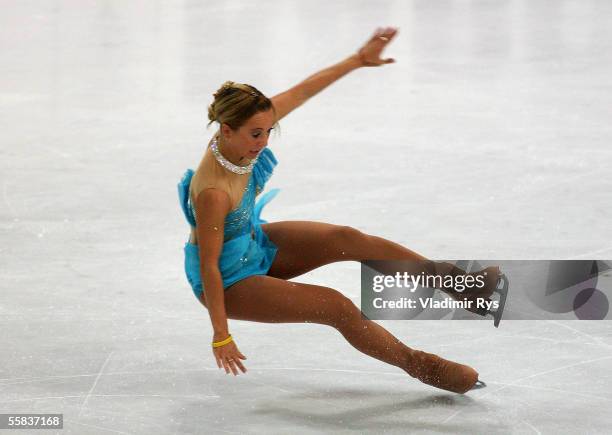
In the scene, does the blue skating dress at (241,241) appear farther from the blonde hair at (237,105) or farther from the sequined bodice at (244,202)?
the blonde hair at (237,105)

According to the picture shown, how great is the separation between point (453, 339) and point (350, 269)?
33.6 inches

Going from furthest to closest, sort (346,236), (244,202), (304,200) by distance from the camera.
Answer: (304,200) < (346,236) < (244,202)

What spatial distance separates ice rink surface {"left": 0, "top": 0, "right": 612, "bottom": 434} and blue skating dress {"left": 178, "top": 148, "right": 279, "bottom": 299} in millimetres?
400

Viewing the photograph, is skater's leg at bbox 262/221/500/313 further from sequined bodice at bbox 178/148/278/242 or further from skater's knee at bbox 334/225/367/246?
sequined bodice at bbox 178/148/278/242

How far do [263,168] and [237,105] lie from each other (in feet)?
0.97

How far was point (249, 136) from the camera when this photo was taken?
3.61m

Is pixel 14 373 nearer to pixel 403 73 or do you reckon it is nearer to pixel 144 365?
pixel 144 365

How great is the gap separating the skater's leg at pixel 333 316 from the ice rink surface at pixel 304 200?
0.32 ft

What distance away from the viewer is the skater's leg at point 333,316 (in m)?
3.65

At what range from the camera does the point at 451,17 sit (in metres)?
11.5

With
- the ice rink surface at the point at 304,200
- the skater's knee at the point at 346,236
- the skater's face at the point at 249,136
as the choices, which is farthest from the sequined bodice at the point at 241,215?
the ice rink surface at the point at 304,200

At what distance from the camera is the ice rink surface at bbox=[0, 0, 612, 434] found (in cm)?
381

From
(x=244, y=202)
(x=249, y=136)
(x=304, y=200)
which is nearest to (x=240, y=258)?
(x=244, y=202)

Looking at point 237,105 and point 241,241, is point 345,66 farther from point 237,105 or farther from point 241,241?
point 241,241
